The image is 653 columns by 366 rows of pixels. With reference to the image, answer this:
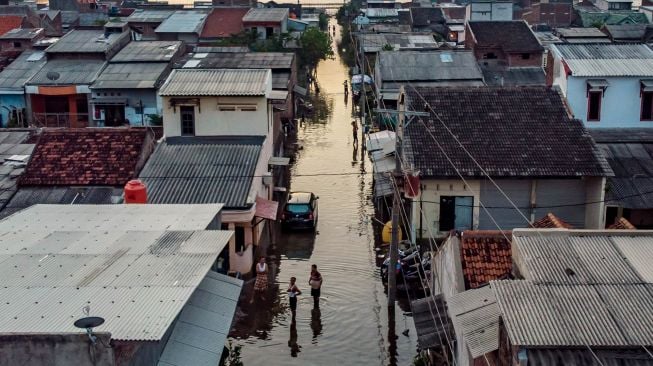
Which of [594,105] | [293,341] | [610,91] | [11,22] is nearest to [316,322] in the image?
[293,341]

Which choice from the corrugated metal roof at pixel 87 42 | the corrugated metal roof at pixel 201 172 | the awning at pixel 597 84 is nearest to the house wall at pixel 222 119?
the corrugated metal roof at pixel 201 172

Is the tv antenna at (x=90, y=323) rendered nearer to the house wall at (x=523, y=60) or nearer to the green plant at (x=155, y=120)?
the green plant at (x=155, y=120)

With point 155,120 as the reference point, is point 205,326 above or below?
above

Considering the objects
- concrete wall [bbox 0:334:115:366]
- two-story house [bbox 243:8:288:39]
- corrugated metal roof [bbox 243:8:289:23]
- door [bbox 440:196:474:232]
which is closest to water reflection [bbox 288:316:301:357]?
door [bbox 440:196:474:232]

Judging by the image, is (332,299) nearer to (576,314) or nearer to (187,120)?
(187,120)

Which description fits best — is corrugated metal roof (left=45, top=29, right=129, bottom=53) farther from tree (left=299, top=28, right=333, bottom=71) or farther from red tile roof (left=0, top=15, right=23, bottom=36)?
red tile roof (left=0, top=15, right=23, bottom=36)

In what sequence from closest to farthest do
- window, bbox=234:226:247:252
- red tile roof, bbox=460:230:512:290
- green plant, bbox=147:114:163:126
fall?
1. red tile roof, bbox=460:230:512:290
2. window, bbox=234:226:247:252
3. green plant, bbox=147:114:163:126

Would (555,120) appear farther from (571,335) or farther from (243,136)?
(571,335)
